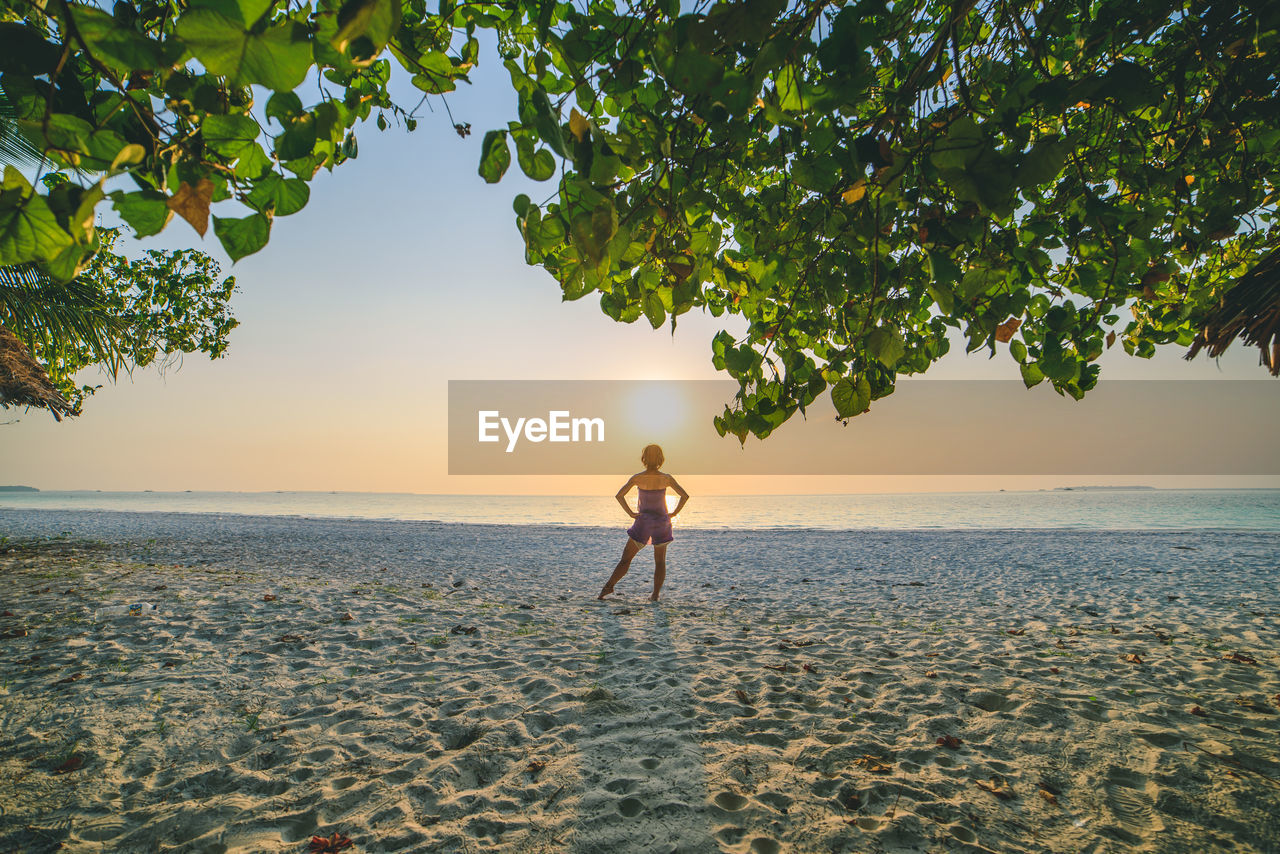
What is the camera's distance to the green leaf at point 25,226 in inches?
33.9

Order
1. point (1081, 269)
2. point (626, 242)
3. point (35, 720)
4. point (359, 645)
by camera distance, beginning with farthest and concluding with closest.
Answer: point (359, 645) < point (35, 720) < point (1081, 269) < point (626, 242)

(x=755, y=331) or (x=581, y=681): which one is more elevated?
(x=755, y=331)

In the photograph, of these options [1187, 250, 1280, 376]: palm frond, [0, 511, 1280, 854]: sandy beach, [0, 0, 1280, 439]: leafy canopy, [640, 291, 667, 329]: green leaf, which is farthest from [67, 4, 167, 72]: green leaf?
[1187, 250, 1280, 376]: palm frond

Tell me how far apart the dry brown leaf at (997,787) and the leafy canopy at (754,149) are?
231 cm

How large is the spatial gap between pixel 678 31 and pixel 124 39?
0.99 meters

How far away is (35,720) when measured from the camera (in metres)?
3.73

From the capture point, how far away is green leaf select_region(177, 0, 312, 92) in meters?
0.73

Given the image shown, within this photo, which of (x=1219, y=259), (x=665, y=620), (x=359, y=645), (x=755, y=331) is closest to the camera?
(x=755, y=331)

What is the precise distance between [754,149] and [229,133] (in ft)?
8.29

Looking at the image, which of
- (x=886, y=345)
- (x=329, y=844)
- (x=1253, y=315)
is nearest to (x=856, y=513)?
(x=1253, y=315)

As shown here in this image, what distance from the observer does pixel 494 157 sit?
1323mm

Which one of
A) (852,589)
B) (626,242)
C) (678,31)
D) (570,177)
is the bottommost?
(852,589)

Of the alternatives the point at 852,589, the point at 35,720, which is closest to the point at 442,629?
the point at 35,720

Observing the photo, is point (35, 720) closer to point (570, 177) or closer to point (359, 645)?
point (359, 645)
